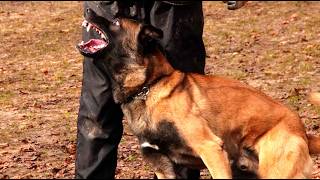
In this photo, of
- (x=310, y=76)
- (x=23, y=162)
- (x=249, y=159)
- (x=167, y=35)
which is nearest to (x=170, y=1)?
(x=167, y=35)

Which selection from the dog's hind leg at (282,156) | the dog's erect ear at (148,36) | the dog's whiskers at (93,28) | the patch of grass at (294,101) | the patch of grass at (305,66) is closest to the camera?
the dog's hind leg at (282,156)

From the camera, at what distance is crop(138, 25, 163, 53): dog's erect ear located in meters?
4.91

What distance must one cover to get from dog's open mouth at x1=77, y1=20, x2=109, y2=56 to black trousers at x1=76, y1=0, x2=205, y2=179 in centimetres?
22

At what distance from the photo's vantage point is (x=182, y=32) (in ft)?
18.2

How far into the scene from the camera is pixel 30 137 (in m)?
7.92

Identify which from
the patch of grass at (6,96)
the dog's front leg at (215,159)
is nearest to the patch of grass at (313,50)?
the patch of grass at (6,96)

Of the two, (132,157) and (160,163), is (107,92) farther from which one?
(132,157)

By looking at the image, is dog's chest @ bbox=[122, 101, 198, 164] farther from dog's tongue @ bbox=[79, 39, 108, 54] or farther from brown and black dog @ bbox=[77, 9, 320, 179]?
dog's tongue @ bbox=[79, 39, 108, 54]

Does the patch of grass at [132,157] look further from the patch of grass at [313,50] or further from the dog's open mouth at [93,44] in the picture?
the patch of grass at [313,50]

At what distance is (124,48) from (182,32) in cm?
74

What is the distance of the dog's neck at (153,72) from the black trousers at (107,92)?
407mm

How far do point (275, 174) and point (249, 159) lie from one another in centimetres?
34

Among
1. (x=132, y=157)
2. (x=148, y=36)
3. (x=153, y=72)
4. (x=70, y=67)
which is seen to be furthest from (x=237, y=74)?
(x=148, y=36)

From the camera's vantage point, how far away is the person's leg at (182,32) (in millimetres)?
5441
